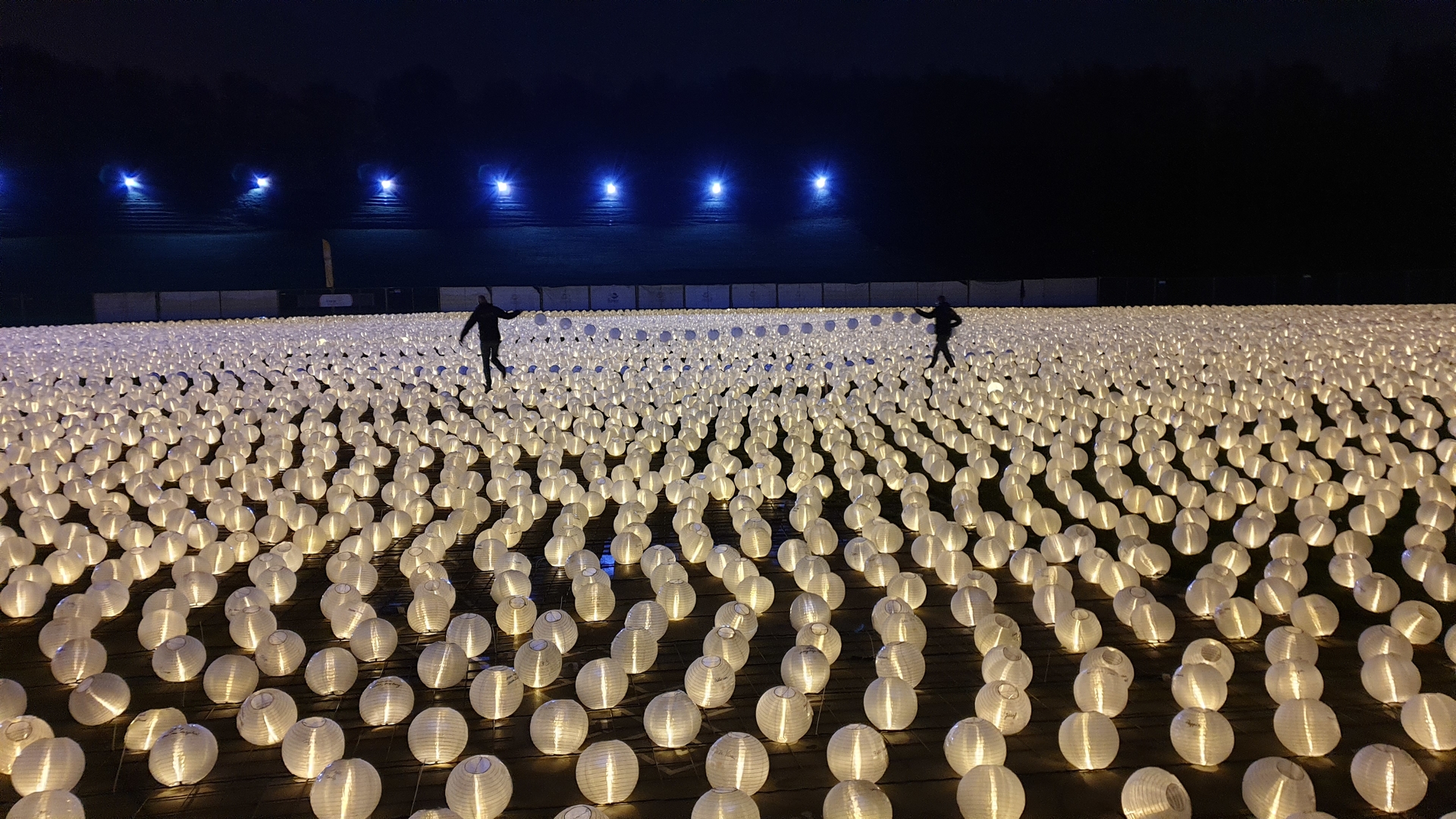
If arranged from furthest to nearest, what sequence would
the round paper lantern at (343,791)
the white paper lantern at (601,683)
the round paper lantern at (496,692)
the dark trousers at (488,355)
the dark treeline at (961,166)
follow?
1. the dark treeline at (961,166)
2. the dark trousers at (488,355)
3. the white paper lantern at (601,683)
4. the round paper lantern at (496,692)
5. the round paper lantern at (343,791)

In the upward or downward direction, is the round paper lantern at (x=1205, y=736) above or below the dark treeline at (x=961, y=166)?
below

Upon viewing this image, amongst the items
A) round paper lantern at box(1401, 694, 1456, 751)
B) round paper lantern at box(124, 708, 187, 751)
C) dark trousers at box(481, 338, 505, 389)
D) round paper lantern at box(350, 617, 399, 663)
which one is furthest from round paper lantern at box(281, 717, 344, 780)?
dark trousers at box(481, 338, 505, 389)

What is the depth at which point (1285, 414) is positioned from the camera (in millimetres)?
8625

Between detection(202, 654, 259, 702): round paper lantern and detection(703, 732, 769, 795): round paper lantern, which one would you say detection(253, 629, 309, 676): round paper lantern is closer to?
detection(202, 654, 259, 702): round paper lantern

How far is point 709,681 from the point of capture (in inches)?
146

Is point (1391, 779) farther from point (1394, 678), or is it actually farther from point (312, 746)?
point (312, 746)

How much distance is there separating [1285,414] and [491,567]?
7333mm

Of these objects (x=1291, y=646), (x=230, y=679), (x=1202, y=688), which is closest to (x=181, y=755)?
(x=230, y=679)

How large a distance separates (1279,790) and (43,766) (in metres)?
3.96

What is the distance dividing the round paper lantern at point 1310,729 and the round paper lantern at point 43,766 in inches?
167

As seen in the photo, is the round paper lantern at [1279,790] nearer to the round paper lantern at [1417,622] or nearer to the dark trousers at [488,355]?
the round paper lantern at [1417,622]

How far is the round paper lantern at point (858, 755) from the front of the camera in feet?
Answer: 10.1

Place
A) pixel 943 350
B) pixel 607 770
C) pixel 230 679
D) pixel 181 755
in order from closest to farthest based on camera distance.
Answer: pixel 607 770 → pixel 181 755 → pixel 230 679 → pixel 943 350

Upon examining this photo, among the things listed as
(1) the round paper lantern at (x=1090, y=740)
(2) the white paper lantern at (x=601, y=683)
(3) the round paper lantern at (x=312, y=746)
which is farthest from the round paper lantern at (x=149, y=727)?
(1) the round paper lantern at (x=1090, y=740)
